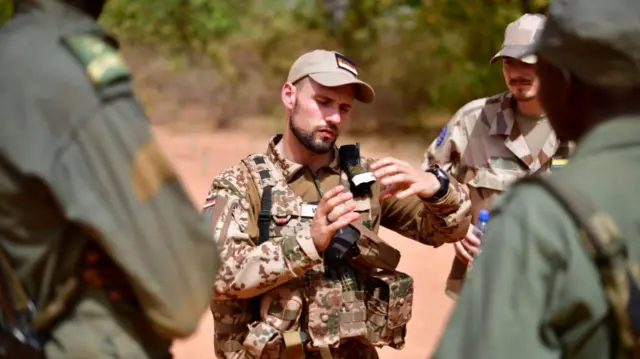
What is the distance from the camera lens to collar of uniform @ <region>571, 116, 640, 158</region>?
6.94 feet

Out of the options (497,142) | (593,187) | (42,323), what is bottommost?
(42,323)

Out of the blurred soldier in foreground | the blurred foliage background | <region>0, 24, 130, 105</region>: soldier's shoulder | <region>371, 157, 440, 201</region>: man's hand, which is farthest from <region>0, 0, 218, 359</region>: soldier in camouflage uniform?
the blurred foliage background

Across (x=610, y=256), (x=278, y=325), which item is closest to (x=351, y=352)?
(x=278, y=325)

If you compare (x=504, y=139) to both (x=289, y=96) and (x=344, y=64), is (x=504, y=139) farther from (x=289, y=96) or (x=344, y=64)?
(x=289, y=96)

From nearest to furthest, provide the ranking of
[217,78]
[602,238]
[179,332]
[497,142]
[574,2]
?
[602,238], [574,2], [179,332], [497,142], [217,78]

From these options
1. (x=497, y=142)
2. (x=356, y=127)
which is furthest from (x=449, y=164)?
(x=356, y=127)

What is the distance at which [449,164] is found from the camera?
197 inches

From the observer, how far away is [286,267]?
3471 mm

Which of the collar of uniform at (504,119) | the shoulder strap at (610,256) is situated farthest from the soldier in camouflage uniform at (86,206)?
the collar of uniform at (504,119)

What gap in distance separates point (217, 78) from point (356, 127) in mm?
3569

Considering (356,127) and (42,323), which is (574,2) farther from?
(356,127)

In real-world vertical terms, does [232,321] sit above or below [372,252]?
below

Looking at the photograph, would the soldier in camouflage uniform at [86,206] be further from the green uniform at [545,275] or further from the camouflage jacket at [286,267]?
the camouflage jacket at [286,267]

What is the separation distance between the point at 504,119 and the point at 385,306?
5.00ft
